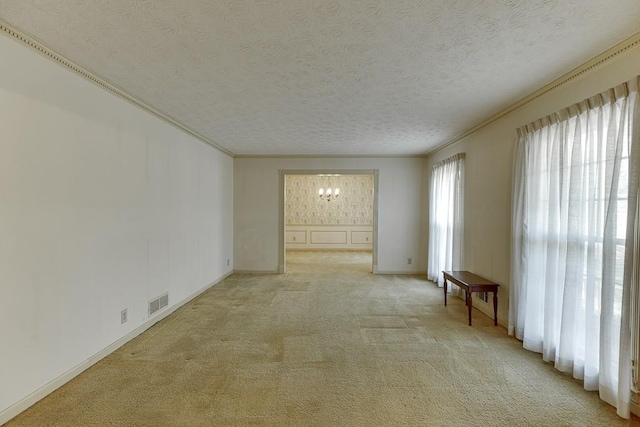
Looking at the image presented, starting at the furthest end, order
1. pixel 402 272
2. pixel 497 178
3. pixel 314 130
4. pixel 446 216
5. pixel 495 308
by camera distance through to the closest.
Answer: pixel 402 272, pixel 446 216, pixel 314 130, pixel 497 178, pixel 495 308

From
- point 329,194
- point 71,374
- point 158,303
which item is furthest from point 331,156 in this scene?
point 71,374

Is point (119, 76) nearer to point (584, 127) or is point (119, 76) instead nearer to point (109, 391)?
point (109, 391)

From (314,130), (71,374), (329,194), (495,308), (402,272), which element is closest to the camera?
(71,374)

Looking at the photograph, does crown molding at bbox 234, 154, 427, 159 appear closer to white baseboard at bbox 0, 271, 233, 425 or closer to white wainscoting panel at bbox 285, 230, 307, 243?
white baseboard at bbox 0, 271, 233, 425

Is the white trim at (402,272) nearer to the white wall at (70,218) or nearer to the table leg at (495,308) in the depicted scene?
the table leg at (495,308)

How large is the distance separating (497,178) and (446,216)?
158 cm

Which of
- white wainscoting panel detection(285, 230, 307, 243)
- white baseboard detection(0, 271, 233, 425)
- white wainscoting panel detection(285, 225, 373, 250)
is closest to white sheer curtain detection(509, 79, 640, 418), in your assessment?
white baseboard detection(0, 271, 233, 425)

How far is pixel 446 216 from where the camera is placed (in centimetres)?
531

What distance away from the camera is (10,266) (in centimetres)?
200

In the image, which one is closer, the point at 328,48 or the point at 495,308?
the point at 328,48

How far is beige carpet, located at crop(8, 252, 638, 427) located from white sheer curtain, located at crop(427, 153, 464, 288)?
1210mm

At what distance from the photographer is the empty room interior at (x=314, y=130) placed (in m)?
1.97

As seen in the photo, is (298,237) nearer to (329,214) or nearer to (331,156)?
(329,214)

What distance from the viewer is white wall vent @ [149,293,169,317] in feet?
11.8
